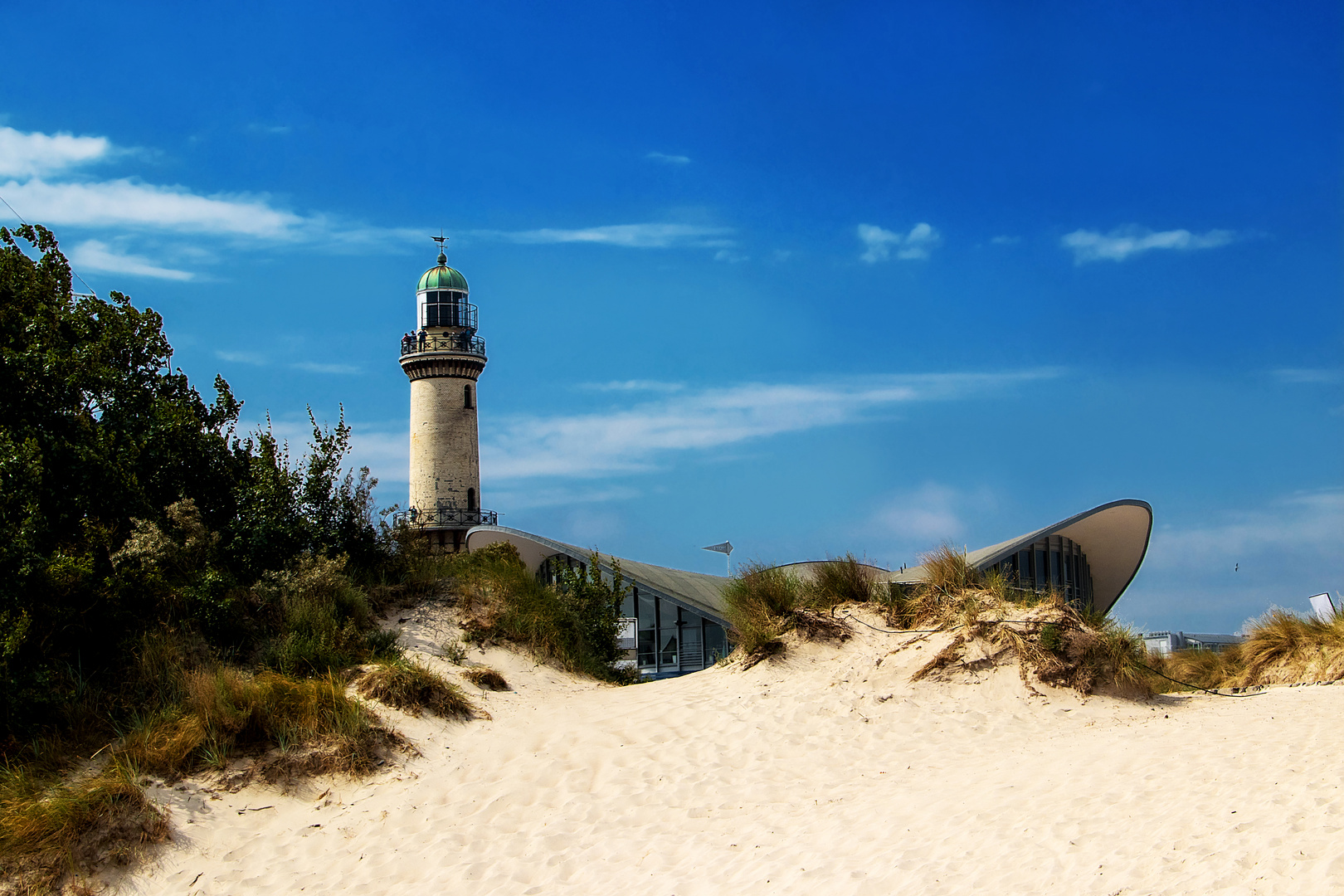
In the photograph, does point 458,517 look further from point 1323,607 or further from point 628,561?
point 1323,607

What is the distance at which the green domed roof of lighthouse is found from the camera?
41.6 metres

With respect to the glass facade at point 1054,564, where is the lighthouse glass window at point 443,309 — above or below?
above

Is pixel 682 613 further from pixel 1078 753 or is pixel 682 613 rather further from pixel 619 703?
pixel 1078 753

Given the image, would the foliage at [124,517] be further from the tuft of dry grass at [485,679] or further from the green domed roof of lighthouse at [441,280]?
the green domed roof of lighthouse at [441,280]

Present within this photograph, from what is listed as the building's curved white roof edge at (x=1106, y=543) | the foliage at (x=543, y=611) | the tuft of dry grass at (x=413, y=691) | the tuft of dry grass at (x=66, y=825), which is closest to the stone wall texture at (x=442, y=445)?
the building's curved white roof edge at (x=1106, y=543)

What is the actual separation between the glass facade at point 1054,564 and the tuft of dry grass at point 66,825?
22.1 metres

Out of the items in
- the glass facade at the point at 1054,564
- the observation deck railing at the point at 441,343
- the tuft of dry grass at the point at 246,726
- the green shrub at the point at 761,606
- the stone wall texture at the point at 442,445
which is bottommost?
the tuft of dry grass at the point at 246,726

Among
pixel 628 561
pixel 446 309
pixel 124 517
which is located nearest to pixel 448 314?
pixel 446 309

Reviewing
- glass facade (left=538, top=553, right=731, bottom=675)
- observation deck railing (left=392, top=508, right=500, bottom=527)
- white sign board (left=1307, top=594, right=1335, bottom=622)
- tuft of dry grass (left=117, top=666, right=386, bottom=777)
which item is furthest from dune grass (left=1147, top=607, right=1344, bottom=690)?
observation deck railing (left=392, top=508, right=500, bottom=527)

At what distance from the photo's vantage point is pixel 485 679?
12.9 metres

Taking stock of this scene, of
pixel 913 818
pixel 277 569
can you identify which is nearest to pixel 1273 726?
pixel 913 818

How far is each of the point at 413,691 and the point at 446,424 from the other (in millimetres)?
28874

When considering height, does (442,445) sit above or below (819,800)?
above

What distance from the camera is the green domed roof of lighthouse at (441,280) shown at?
41.6 m
